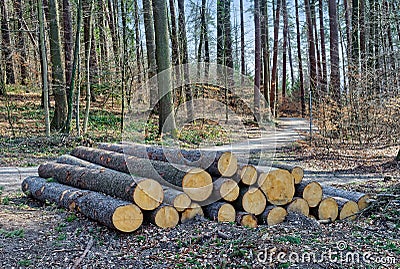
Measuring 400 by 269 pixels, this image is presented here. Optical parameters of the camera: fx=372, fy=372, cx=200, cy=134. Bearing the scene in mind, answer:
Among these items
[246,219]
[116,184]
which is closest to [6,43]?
[116,184]

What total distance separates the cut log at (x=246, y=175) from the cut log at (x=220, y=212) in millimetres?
427

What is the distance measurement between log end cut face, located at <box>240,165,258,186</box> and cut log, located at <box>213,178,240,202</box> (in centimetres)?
16

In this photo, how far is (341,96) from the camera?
13.4 m

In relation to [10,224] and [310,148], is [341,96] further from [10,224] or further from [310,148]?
[10,224]

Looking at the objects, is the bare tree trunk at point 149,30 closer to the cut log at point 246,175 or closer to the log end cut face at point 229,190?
the cut log at point 246,175

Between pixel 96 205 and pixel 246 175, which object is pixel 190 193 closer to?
pixel 246 175

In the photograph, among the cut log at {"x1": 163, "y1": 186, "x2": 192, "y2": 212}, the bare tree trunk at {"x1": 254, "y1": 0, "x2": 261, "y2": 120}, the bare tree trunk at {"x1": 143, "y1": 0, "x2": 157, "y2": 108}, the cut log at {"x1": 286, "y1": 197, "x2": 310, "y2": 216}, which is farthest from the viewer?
the bare tree trunk at {"x1": 254, "y1": 0, "x2": 261, "y2": 120}

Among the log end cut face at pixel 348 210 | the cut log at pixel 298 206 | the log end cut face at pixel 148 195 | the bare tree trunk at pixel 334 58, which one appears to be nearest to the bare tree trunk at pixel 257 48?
the bare tree trunk at pixel 334 58

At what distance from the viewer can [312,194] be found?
6.10 metres

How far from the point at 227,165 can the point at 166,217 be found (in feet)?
3.85

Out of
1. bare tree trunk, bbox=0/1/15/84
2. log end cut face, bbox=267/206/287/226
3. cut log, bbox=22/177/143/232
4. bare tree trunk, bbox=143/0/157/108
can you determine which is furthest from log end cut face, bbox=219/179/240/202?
bare tree trunk, bbox=0/1/15/84

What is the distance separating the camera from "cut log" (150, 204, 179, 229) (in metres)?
5.05

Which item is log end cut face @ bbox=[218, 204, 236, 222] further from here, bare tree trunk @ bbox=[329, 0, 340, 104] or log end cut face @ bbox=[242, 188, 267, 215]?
bare tree trunk @ bbox=[329, 0, 340, 104]

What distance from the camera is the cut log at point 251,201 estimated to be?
221 inches
